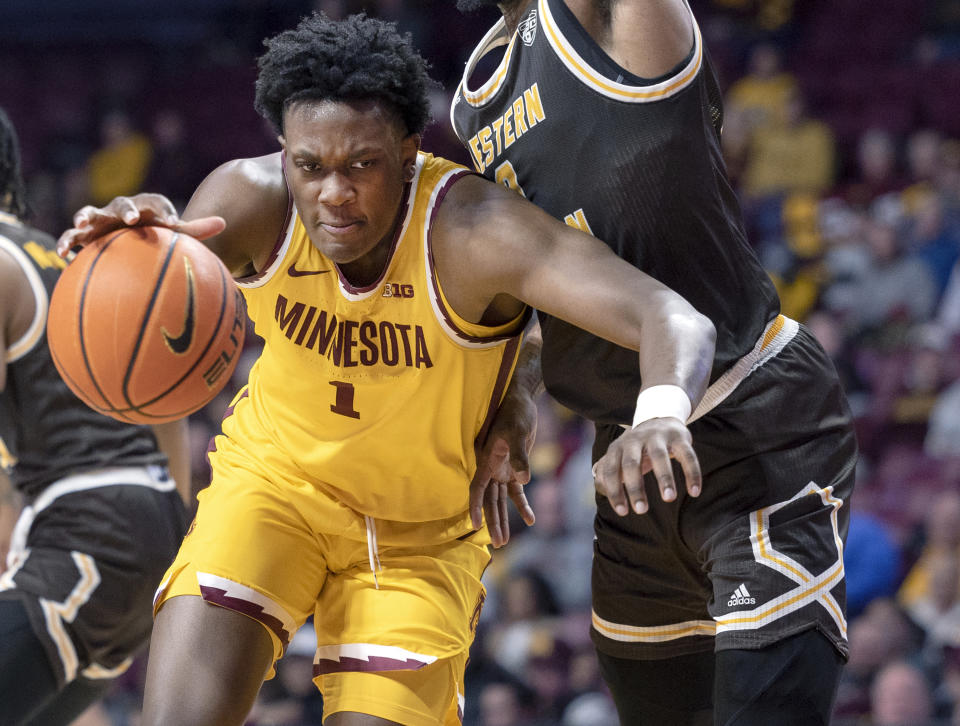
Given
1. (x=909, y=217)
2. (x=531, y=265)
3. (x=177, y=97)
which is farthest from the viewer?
(x=177, y=97)

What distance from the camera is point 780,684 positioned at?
265 centimetres

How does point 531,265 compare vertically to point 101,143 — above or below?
above

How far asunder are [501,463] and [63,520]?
1.43 m

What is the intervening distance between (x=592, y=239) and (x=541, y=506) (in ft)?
15.3

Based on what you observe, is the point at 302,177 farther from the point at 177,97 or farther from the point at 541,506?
the point at 177,97

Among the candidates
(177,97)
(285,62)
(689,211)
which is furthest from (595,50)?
(177,97)

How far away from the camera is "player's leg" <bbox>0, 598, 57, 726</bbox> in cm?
348

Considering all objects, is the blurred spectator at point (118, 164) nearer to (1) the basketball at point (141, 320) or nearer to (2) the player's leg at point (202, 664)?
(1) the basketball at point (141, 320)

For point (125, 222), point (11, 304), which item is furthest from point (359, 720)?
point (11, 304)

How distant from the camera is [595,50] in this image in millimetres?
2824

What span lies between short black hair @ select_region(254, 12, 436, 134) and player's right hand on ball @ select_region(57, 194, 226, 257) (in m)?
0.32

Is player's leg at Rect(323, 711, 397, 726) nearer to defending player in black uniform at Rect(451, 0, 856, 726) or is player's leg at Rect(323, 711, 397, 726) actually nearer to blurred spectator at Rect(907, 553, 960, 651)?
defending player in black uniform at Rect(451, 0, 856, 726)

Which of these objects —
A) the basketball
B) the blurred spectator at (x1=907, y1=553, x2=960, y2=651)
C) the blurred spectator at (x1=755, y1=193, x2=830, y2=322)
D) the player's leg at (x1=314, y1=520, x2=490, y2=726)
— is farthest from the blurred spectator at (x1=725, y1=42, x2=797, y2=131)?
the basketball

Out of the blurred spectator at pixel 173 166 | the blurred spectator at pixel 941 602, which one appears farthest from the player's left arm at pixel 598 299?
the blurred spectator at pixel 173 166
